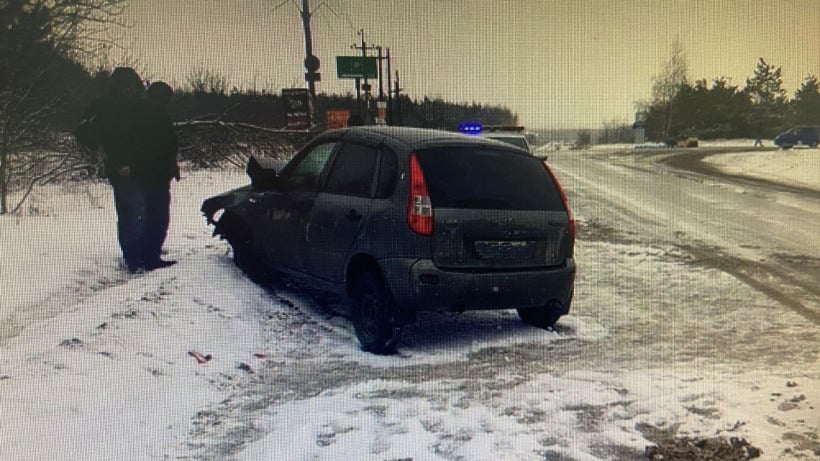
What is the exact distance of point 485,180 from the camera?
14.9 feet

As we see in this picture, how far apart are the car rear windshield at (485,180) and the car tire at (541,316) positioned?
2.69ft

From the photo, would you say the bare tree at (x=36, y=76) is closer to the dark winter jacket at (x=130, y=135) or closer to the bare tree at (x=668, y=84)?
the dark winter jacket at (x=130, y=135)

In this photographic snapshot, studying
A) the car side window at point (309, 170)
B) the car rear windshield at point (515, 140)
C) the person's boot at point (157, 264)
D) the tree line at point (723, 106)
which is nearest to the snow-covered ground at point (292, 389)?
the person's boot at point (157, 264)

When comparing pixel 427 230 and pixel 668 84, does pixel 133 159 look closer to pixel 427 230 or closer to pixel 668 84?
pixel 427 230

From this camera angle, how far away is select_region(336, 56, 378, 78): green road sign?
22094mm

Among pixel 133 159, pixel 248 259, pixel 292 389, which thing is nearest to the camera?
pixel 292 389

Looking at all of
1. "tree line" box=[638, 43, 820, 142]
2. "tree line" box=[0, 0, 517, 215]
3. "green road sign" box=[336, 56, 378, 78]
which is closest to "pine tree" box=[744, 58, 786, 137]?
"tree line" box=[638, 43, 820, 142]

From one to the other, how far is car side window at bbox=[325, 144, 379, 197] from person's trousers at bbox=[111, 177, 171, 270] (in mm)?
2311

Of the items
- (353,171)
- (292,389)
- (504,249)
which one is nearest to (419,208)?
(504,249)

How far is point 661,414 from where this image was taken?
3445mm

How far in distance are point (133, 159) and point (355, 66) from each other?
18.1m

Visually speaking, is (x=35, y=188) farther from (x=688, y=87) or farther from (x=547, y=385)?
(x=688, y=87)

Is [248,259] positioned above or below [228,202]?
below

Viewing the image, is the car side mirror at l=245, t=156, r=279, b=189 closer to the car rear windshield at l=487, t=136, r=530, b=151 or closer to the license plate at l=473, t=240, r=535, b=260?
the license plate at l=473, t=240, r=535, b=260
